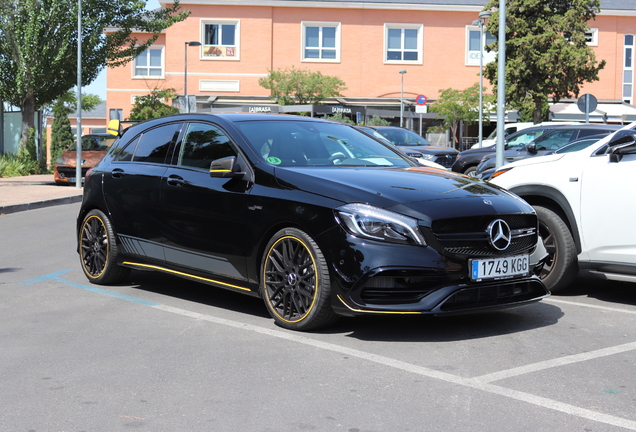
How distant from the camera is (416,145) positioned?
23016mm

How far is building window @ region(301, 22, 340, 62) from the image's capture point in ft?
174

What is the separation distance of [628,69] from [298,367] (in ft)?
177

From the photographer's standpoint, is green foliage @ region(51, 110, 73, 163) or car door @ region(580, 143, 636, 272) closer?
car door @ region(580, 143, 636, 272)

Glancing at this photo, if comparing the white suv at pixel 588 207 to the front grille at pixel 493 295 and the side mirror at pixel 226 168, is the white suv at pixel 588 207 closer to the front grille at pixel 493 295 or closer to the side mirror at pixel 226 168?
the front grille at pixel 493 295

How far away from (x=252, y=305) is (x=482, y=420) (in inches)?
131

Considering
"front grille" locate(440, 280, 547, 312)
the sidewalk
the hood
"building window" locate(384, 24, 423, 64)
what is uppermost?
"building window" locate(384, 24, 423, 64)

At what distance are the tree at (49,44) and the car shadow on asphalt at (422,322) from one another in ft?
77.0

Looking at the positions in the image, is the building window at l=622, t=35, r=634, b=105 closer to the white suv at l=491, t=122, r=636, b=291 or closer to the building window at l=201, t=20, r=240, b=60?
the building window at l=201, t=20, r=240, b=60

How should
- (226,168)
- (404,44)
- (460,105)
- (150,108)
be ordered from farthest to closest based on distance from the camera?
(404,44) → (150,108) → (460,105) → (226,168)

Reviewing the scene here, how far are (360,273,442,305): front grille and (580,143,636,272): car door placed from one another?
2170 millimetres

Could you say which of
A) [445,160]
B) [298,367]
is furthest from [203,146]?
[445,160]

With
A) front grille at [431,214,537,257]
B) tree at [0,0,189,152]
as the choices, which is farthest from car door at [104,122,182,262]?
tree at [0,0,189,152]

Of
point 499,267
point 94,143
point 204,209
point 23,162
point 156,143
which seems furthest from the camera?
point 23,162

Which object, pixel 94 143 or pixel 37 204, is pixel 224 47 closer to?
pixel 94 143
